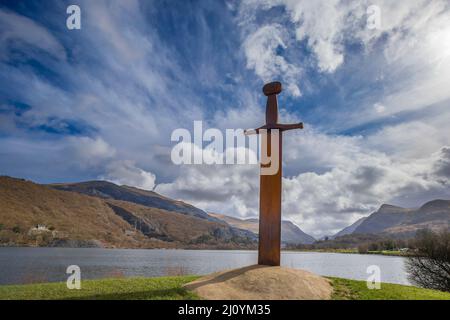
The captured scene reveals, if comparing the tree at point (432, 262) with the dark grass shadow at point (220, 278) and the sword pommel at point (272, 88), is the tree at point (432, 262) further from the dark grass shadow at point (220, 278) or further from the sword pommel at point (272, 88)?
the sword pommel at point (272, 88)

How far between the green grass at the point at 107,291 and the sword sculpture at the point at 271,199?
401cm

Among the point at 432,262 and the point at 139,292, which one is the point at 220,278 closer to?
the point at 139,292

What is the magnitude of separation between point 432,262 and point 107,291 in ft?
84.1

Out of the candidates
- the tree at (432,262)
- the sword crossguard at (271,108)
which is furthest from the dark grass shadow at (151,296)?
the tree at (432,262)

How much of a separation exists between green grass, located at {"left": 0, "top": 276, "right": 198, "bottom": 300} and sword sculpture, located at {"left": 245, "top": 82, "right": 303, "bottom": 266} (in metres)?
4.01

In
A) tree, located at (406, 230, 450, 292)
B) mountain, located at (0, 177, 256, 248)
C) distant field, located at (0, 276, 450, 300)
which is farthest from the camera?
mountain, located at (0, 177, 256, 248)

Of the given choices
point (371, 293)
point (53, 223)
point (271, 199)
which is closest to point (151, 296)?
point (271, 199)

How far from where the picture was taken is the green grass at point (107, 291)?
11.7m

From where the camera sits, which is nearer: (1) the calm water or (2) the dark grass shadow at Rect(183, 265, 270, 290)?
(2) the dark grass shadow at Rect(183, 265, 270, 290)

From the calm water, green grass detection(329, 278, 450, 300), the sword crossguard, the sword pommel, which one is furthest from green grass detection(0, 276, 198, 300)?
the calm water

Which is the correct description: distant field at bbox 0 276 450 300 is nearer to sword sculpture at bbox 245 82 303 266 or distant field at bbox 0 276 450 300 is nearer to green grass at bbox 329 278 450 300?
green grass at bbox 329 278 450 300

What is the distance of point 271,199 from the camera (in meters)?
14.8

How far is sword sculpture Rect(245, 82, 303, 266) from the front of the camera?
14.6 m
